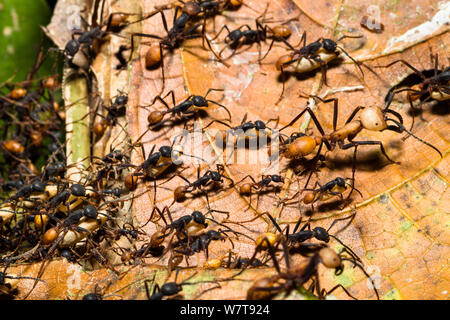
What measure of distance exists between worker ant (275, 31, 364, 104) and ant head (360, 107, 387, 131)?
463 millimetres

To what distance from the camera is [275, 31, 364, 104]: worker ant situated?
13.4 ft

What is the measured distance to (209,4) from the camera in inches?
186

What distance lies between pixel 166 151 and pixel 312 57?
154cm

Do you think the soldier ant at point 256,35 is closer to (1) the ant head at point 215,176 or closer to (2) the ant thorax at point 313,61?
(2) the ant thorax at point 313,61

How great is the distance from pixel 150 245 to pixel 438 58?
2.95 m

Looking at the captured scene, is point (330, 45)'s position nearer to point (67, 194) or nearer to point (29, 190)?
point (67, 194)

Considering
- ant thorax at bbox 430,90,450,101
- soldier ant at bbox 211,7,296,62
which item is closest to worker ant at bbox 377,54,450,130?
ant thorax at bbox 430,90,450,101

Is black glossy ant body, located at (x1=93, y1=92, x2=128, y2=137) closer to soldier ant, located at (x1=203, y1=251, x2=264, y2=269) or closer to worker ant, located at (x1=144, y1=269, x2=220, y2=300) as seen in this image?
soldier ant, located at (x1=203, y1=251, x2=264, y2=269)

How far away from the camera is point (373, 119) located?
3736 millimetres

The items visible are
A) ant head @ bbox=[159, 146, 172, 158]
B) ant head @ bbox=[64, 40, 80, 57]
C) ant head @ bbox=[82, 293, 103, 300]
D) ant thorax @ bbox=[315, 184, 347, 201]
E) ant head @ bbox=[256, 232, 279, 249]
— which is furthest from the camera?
ant head @ bbox=[64, 40, 80, 57]

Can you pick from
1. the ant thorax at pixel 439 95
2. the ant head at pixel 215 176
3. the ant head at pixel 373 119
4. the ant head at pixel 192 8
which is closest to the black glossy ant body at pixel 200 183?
the ant head at pixel 215 176

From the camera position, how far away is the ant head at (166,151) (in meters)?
4.01
